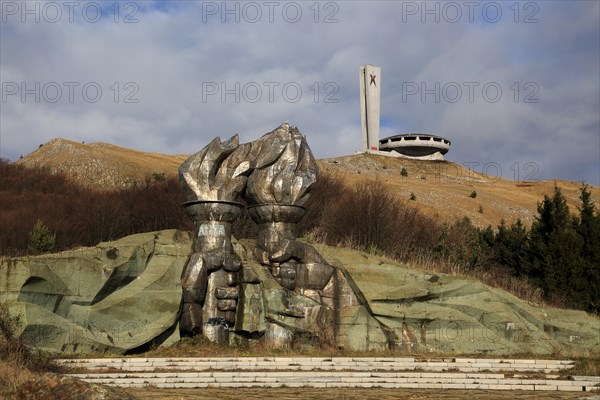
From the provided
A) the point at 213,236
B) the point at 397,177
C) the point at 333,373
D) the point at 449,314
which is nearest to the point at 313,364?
the point at 333,373

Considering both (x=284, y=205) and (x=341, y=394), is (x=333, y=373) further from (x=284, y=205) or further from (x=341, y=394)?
(x=284, y=205)

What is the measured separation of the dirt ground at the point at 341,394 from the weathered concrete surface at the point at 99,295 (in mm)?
4327

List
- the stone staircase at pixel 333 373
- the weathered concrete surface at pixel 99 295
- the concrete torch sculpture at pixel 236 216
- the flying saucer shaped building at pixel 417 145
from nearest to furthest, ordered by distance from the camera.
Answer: the stone staircase at pixel 333 373 → the weathered concrete surface at pixel 99 295 → the concrete torch sculpture at pixel 236 216 → the flying saucer shaped building at pixel 417 145

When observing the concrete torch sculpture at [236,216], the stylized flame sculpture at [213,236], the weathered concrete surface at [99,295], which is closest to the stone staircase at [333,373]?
the weathered concrete surface at [99,295]

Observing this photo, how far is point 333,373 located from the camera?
1302 centimetres

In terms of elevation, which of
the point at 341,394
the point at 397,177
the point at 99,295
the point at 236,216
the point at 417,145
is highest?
the point at 417,145

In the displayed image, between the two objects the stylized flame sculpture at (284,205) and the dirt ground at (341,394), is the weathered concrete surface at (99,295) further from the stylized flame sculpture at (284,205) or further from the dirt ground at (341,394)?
the dirt ground at (341,394)

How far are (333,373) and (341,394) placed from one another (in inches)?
84.6

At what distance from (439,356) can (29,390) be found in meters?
10.1

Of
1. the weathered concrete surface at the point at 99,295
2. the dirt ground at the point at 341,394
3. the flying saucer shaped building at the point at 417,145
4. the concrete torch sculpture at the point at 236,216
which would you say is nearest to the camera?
the dirt ground at the point at 341,394

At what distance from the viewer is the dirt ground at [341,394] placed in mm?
10439

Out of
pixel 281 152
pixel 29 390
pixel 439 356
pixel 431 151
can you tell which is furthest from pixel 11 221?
pixel 431 151

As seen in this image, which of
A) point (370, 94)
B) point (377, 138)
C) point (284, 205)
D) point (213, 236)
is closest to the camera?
point (213, 236)

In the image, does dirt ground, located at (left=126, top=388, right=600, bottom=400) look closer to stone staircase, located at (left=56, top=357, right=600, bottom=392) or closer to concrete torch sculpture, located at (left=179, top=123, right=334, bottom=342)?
stone staircase, located at (left=56, top=357, right=600, bottom=392)
